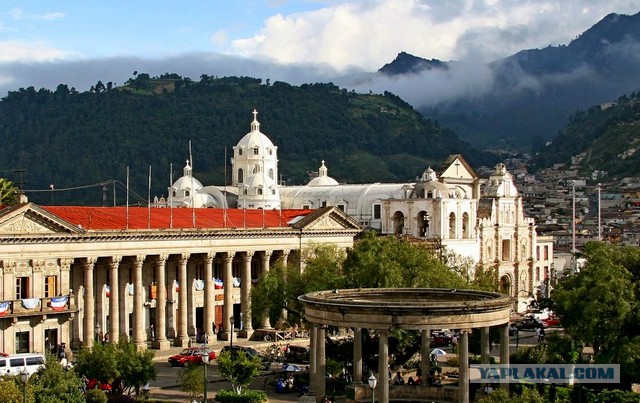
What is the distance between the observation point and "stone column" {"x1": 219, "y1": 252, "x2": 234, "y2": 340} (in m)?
97.7

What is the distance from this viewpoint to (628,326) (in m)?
66.8

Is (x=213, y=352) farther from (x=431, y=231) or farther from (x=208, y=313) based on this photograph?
(x=431, y=231)

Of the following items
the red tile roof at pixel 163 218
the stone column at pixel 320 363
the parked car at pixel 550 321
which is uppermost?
the red tile roof at pixel 163 218

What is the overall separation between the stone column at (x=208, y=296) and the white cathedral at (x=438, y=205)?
2758 cm

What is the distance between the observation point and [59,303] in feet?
267

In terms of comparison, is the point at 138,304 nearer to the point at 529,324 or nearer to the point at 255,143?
the point at 529,324

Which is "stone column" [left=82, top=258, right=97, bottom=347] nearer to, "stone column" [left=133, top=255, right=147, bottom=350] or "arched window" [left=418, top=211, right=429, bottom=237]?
"stone column" [left=133, top=255, right=147, bottom=350]

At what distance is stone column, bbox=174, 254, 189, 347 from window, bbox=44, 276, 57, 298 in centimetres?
1292

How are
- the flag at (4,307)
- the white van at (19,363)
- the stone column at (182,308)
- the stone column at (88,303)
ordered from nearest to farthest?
the white van at (19,363), the flag at (4,307), the stone column at (88,303), the stone column at (182,308)

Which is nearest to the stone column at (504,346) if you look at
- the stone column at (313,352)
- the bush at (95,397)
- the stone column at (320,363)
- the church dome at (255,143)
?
the stone column at (320,363)

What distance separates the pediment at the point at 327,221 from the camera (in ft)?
347

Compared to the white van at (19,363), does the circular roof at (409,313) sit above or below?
above

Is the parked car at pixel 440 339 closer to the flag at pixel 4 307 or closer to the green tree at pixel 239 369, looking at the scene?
the green tree at pixel 239 369

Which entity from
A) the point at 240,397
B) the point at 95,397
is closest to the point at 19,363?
the point at 95,397
